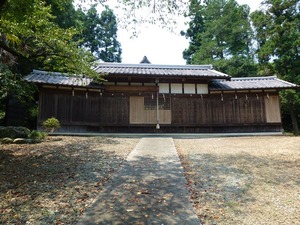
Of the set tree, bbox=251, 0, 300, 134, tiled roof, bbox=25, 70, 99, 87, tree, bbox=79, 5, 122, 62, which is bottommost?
tiled roof, bbox=25, 70, 99, 87

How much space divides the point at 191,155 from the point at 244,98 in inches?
337

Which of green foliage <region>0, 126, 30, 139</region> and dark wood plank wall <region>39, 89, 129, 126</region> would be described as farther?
dark wood plank wall <region>39, 89, 129, 126</region>

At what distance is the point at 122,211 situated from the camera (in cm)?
303

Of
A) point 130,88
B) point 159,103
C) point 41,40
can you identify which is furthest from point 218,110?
point 41,40

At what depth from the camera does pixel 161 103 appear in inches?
537

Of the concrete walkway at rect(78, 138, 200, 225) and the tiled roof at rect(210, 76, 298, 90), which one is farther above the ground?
the tiled roof at rect(210, 76, 298, 90)

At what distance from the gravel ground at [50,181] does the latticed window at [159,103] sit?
6359 millimetres

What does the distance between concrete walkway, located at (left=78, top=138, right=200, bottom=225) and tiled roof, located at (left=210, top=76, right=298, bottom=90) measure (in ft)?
34.1

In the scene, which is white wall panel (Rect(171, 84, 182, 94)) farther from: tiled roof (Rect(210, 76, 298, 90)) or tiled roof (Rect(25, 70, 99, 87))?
tiled roof (Rect(25, 70, 99, 87))

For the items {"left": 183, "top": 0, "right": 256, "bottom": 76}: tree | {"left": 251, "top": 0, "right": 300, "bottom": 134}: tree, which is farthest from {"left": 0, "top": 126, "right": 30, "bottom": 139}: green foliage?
{"left": 183, "top": 0, "right": 256, "bottom": 76}: tree

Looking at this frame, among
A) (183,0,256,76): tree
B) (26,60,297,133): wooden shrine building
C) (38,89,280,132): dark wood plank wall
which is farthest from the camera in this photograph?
(183,0,256,76): tree

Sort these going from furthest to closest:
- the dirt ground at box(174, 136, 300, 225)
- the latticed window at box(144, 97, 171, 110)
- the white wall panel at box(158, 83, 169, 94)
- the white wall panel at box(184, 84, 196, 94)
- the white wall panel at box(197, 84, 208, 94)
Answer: the white wall panel at box(197, 84, 208, 94) → the white wall panel at box(184, 84, 196, 94) → the white wall panel at box(158, 83, 169, 94) → the latticed window at box(144, 97, 171, 110) → the dirt ground at box(174, 136, 300, 225)

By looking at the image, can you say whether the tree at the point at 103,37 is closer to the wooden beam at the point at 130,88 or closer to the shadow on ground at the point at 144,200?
the wooden beam at the point at 130,88

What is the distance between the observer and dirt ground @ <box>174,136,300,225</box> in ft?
9.93
